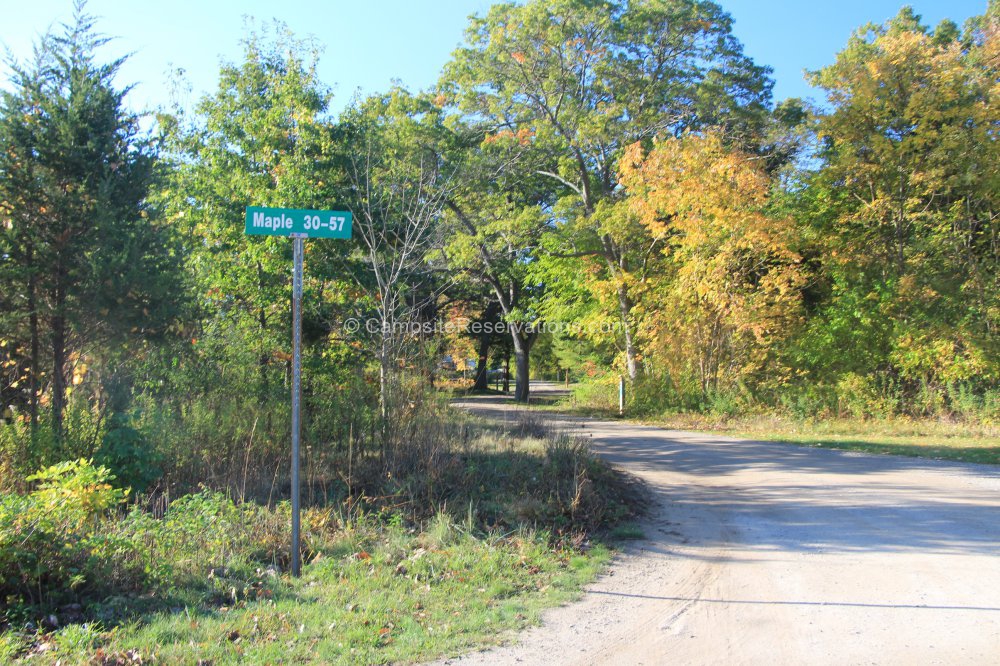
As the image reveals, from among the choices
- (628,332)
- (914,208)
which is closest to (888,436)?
(914,208)

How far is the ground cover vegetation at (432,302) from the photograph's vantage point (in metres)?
5.64

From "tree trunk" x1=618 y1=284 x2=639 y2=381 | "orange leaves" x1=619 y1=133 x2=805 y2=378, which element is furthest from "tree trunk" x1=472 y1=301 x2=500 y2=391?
"orange leaves" x1=619 y1=133 x2=805 y2=378

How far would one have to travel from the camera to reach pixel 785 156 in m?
23.8

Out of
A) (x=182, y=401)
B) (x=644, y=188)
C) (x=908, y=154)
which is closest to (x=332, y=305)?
(x=182, y=401)

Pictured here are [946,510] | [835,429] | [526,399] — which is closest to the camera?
[946,510]

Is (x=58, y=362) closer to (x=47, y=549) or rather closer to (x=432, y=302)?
(x=47, y=549)

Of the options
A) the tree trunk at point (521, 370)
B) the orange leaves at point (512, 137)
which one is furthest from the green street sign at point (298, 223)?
the tree trunk at point (521, 370)

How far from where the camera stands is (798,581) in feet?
19.1

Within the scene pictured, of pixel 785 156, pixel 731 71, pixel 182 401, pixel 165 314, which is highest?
pixel 731 71

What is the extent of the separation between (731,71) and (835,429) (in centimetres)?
1363

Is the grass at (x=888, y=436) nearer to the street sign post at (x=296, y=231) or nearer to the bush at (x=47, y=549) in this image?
the street sign post at (x=296, y=231)

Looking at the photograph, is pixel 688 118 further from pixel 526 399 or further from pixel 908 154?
pixel 526 399

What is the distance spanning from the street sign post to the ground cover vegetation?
0.56m

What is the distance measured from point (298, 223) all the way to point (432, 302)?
11521 millimetres
